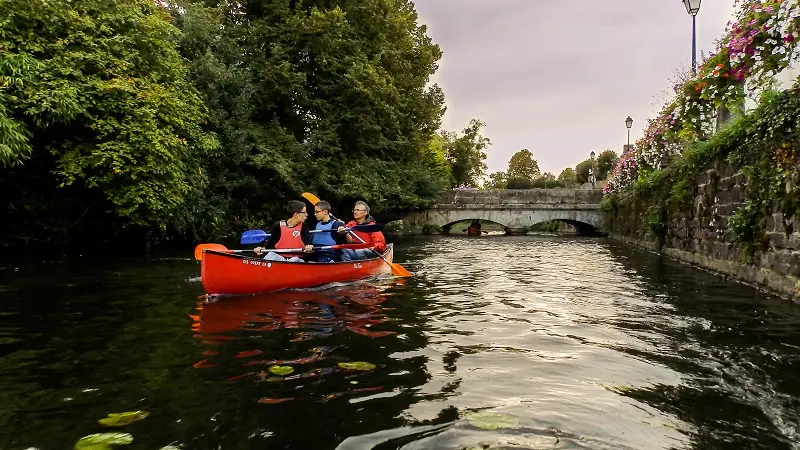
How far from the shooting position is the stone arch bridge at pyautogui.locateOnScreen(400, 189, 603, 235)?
116ft

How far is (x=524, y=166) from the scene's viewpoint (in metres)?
84.7

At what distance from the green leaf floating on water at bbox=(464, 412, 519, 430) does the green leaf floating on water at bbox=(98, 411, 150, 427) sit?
6.66 ft

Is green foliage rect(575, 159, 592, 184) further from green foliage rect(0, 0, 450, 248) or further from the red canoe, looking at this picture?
the red canoe

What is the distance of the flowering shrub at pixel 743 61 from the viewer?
794 cm

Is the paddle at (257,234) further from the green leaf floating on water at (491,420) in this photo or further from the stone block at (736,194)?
the stone block at (736,194)

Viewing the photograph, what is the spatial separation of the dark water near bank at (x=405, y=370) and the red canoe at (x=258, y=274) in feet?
1.07

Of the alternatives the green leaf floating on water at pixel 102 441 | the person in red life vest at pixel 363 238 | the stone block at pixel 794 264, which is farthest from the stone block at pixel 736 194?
the green leaf floating on water at pixel 102 441

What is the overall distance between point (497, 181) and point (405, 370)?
80.4 m

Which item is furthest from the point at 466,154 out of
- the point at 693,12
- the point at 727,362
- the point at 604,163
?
the point at 727,362

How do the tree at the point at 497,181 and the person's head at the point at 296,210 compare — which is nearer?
the person's head at the point at 296,210

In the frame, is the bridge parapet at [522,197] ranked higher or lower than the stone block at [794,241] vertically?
higher

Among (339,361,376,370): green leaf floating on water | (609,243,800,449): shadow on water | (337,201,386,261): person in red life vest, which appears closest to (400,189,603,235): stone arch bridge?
(337,201,386,261): person in red life vest

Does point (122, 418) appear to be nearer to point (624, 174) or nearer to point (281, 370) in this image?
point (281, 370)

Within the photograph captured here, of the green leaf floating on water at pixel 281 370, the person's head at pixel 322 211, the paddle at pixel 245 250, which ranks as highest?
the person's head at pixel 322 211
